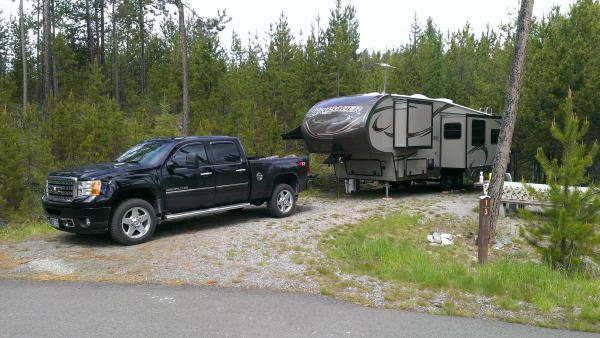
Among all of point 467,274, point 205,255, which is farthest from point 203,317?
point 467,274

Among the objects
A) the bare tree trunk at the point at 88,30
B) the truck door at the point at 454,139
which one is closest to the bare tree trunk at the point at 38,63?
the bare tree trunk at the point at 88,30

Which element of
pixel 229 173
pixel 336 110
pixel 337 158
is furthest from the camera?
pixel 337 158

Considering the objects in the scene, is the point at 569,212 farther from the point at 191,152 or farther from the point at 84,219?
the point at 84,219

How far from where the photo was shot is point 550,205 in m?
7.95

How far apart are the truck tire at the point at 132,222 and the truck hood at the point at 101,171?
536mm

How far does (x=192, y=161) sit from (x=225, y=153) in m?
1.05

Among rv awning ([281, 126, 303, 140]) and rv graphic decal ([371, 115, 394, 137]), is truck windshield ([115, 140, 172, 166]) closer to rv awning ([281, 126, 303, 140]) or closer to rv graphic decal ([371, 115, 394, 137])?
rv graphic decal ([371, 115, 394, 137])

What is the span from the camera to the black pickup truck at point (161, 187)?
8.42 meters

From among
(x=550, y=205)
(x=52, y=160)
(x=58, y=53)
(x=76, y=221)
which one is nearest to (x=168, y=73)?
(x=58, y=53)

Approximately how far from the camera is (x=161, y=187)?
363 inches

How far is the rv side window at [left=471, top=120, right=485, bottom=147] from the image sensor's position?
17453 mm

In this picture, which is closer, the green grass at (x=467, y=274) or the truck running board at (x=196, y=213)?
the green grass at (x=467, y=274)

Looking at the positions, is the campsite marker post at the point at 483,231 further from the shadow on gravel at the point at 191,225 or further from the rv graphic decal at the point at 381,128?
the rv graphic decal at the point at 381,128

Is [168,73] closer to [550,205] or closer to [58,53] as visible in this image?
[58,53]
